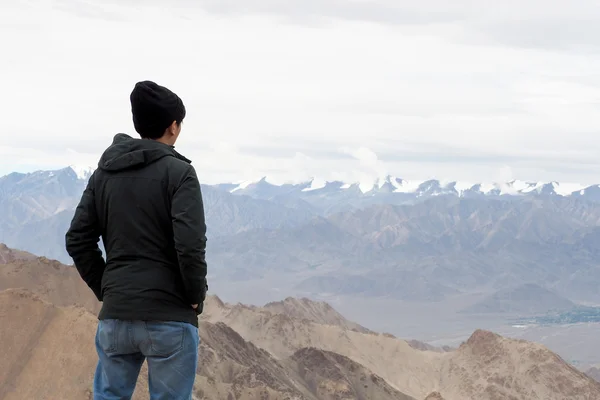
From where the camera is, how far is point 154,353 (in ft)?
18.5

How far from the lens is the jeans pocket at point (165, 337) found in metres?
5.57

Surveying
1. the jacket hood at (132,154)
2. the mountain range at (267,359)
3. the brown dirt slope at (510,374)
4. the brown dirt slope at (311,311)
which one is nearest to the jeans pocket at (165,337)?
the jacket hood at (132,154)

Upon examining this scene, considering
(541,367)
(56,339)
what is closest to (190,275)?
(56,339)

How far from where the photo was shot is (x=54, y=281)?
53.6 metres

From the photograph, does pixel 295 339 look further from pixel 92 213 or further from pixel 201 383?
pixel 92 213

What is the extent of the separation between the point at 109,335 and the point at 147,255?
63cm

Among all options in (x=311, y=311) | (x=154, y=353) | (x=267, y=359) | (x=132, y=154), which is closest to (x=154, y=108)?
(x=132, y=154)

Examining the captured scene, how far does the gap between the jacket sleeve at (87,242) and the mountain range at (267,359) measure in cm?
1967

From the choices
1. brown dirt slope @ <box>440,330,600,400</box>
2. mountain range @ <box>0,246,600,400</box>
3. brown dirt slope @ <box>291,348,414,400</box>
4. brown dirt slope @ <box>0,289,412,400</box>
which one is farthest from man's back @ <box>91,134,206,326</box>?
brown dirt slope @ <box>440,330,600,400</box>

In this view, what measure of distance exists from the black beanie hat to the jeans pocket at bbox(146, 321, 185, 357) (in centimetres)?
142

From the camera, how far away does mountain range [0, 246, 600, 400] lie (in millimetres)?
27219

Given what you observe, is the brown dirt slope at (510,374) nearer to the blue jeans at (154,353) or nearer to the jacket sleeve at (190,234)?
the blue jeans at (154,353)

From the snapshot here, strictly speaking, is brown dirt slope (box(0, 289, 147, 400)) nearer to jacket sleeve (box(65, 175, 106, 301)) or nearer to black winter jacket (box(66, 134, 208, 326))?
jacket sleeve (box(65, 175, 106, 301))

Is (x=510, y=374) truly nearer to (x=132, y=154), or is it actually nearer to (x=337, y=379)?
(x=337, y=379)
